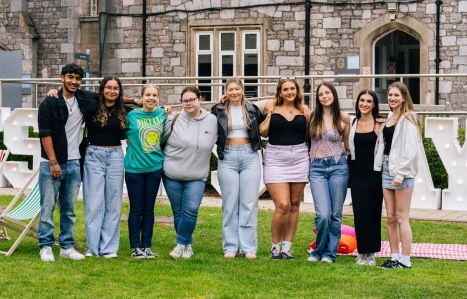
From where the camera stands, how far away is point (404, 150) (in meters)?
5.36

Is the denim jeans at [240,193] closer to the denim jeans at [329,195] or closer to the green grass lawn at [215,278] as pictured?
the green grass lawn at [215,278]

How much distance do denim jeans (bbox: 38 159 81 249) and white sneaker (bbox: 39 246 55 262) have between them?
1.5 inches

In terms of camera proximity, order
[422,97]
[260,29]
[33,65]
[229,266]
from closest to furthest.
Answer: [229,266]
[422,97]
[260,29]
[33,65]

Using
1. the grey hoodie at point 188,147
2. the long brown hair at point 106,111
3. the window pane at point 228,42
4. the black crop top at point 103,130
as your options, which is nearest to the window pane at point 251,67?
the window pane at point 228,42

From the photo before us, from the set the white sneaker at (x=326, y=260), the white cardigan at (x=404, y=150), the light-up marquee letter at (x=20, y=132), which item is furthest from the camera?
the light-up marquee letter at (x=20, y=132)

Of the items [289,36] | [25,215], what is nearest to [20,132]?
[25,215]

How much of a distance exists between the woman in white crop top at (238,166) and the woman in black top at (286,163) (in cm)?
17

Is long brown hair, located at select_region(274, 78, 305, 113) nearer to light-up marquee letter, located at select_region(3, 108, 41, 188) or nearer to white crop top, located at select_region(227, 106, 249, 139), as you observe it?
white crop top, located at select_region(227, 106, 249, 139)

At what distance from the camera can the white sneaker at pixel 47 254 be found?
18.1 ft

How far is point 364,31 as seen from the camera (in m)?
15.0

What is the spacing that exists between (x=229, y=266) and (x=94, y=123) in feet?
6.03

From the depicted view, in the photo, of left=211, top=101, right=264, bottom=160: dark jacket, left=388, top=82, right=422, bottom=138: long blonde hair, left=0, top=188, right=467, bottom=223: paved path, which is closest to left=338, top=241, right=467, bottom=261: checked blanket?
left=388, top=82, right=422, bottom=138: long blonde hair

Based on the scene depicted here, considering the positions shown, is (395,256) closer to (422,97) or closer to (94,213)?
(94,213)

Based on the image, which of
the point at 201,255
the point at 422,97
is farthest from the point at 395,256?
the point at 422,97
